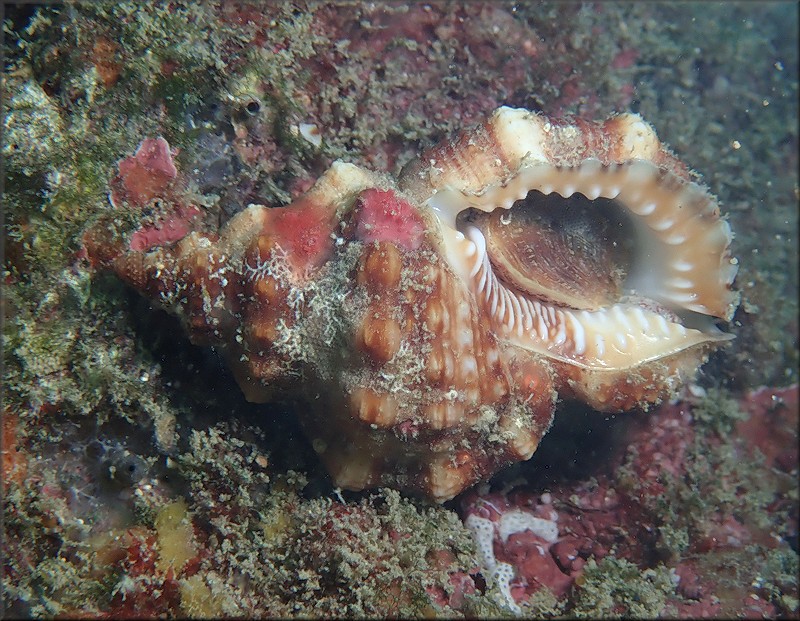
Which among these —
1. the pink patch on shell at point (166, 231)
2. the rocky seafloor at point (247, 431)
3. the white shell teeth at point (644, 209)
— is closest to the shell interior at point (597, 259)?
the white shell teeth at point (644, 209)

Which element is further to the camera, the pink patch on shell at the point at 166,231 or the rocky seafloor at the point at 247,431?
the pink patch on shell at the point at 166,231

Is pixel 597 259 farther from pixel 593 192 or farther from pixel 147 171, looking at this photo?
pixel 147 171

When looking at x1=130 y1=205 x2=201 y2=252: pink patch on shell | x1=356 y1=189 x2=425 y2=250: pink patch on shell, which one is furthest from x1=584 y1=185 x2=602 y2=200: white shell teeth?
x1=130 y1=205 x2=201 y2=252: pink patch on shell

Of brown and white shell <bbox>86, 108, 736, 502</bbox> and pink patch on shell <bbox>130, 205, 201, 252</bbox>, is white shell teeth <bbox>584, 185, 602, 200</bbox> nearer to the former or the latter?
brown and white shell <bbox>86, 108, 736, 502</bbox>

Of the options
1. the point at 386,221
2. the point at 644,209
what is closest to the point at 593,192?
the point at 644,209

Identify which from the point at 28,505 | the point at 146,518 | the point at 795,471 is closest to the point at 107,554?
the point at 146,518

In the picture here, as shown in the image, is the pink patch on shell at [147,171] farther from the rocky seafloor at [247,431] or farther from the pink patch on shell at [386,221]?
the pink patch on shell at [386,221]
